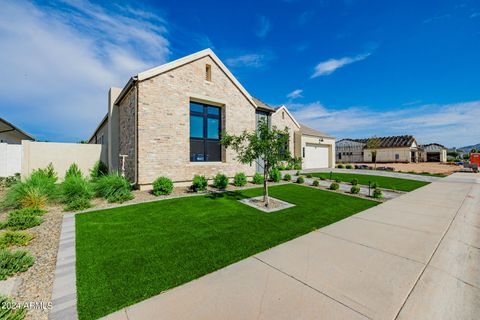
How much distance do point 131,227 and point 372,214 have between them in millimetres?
7812

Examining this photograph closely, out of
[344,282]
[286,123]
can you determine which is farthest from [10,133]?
[286,123]

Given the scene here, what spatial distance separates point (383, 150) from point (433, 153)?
13143 mm

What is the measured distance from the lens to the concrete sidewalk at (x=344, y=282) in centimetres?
235

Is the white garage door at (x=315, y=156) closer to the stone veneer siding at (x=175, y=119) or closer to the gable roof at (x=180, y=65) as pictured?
the gable roof at (x=180, y=65)

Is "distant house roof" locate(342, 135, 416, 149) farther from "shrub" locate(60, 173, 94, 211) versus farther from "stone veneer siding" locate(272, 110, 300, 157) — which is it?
"shrub" locate(60, 173, 94, 211)

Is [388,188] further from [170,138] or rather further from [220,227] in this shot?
[170,138]

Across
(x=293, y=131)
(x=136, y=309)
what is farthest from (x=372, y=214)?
(x=293, y=131)

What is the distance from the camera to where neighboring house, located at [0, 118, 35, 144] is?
14373 millimetres

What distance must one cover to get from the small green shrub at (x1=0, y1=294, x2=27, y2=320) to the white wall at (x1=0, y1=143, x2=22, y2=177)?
14931 millimetres

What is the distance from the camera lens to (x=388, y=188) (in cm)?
1151

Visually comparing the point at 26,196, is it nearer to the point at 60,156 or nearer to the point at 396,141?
the point at 60,156

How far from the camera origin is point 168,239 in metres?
4.50

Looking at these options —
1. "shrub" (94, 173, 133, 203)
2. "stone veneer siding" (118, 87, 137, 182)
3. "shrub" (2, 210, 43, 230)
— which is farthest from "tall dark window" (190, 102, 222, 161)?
"shrub" (2, 210, 43, 230)

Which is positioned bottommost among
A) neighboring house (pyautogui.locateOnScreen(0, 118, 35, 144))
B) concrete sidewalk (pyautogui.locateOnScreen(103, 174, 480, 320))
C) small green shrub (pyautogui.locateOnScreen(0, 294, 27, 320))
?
concrete sidewalk (pyautogui.locateOnScreen(103, 174, 480, 320))
